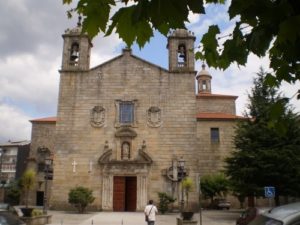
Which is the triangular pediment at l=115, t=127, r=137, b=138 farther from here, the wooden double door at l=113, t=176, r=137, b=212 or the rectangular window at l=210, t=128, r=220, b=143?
the rectangular window at l=210, t=128, r=220, b=143

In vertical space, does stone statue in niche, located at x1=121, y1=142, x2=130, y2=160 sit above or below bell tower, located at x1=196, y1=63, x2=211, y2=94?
below

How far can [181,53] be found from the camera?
104 feet

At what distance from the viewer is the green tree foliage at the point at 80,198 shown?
26.4 meters

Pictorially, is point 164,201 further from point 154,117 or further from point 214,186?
point 154,117

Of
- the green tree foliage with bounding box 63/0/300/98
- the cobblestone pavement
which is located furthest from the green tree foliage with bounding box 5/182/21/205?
the green tree foliage with bounding box 63/0/300/98

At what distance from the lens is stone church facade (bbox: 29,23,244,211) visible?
28719 mm

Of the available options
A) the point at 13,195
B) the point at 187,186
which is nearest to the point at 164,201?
the point at 187,186

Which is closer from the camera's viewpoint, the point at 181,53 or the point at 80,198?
the point at 80,198

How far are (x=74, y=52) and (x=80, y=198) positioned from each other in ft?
39.0

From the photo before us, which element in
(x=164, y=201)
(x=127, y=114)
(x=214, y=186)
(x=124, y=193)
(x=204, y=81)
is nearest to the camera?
(x=164, y=201)

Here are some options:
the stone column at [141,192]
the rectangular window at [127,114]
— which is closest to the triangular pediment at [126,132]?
the rectangular window at [127,114]

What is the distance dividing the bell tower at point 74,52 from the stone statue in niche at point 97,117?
3550 mm

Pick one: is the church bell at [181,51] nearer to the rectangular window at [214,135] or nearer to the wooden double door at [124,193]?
the rectangular window at [214,135]

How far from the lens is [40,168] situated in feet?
127
